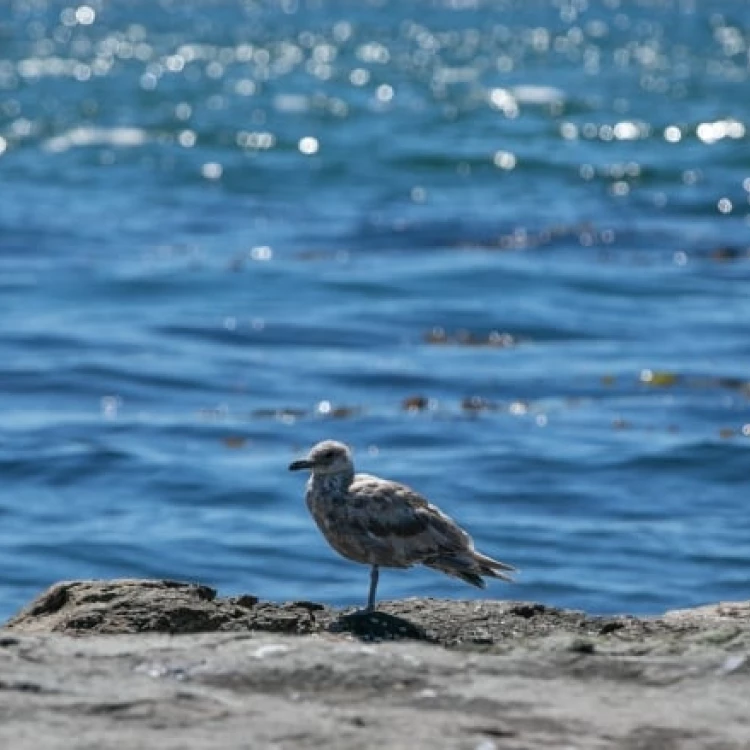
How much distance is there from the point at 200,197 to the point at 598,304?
10499mm

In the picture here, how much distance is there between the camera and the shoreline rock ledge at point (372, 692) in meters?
6.22

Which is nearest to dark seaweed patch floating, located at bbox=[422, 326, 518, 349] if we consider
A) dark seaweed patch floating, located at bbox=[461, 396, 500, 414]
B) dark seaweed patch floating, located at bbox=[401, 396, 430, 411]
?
dark seaweed patch floating, located at bbox=[461, 396, 500, 414]

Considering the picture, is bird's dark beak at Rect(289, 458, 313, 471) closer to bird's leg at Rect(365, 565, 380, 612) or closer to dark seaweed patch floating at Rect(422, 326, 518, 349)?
bird's leg at Rect(365, 565, 380, 612)

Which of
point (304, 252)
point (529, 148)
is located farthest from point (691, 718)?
point (529, 148)

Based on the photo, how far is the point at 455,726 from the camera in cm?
630

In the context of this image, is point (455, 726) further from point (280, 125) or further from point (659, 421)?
point (280, 125)

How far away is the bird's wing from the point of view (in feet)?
28.8

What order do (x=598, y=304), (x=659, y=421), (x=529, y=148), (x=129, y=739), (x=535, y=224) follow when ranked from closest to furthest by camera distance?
1. (x=129, y=739)
2. (x=659, y=421)
3. (x=598, y=304)
4. (x=535, y=224)
5. (x=529, y=148)

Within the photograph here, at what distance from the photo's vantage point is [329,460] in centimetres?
897

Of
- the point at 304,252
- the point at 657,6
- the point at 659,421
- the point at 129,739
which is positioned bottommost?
the point at 129,739

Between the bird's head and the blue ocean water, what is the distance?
6.68 m

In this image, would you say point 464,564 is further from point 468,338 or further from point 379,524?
point 468,338

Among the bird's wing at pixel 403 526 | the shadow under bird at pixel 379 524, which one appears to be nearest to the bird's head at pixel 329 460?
the shadow under bird at pixel 379 524

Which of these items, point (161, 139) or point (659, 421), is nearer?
point (659, 421)
